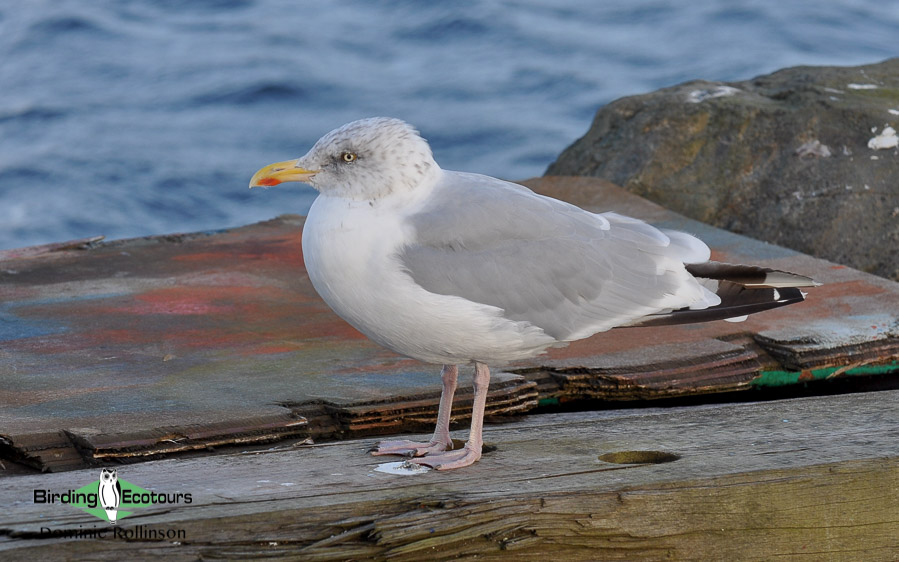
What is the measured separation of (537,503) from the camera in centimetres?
248

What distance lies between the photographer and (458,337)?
2.86 metres

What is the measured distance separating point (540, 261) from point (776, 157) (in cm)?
332

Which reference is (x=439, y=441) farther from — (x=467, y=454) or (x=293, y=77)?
(x=293, y=77)

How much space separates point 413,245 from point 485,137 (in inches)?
331

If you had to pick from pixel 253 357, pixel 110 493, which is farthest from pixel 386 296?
pixel 253 357

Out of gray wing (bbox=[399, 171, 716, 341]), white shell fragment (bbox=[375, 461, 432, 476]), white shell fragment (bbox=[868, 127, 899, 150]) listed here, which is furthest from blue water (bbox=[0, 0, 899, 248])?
white shell fragment (bbox=[375, 461, 432, 476])

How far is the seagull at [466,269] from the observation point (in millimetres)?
2818

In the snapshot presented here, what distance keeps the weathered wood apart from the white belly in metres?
0.31

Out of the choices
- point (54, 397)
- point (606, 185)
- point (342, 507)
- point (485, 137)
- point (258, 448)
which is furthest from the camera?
point (485, 137)

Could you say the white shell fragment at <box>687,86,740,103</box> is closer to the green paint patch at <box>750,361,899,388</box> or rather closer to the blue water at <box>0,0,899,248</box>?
the green paint patch at <box>750,361,899,388</box>

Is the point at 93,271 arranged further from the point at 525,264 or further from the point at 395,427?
the point at 525,264

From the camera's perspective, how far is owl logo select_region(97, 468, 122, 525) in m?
2.33

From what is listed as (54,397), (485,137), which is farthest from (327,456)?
(485,137)

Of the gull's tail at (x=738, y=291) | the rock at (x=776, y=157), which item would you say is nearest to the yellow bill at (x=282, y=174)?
the gull's tail at (x=738, y=291)
